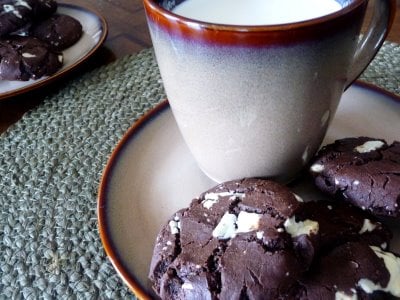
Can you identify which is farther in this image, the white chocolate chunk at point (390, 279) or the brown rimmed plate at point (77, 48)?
the brown rimmed plate at point (77, 48)

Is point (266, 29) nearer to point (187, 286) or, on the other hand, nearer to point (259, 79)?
point (259, 79)

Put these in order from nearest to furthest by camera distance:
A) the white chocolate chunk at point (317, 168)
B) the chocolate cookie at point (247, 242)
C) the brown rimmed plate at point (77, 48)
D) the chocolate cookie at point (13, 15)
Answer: the chocolate cookie at point (247, 242) → the white chocolate chunk at point (317, 168) → the brown rimmed plate at point (77, 48) → the chocolate cookie at point (13, 15)

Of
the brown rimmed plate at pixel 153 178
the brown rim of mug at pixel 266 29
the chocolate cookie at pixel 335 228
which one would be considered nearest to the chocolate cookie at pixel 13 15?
the brown rimmed plate at pixel 153 178

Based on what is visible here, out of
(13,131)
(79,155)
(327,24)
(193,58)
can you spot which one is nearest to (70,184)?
(79,155)

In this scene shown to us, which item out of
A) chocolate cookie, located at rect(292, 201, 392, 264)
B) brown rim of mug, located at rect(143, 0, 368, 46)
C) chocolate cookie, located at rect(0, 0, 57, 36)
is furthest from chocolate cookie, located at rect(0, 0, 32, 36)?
chocolate cookie, located at rect(292, 201, 392, 264)

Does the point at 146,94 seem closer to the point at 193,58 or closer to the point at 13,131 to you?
the point at 13,131

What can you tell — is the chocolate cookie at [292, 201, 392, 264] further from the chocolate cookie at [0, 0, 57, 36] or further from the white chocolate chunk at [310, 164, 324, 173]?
the chocolate cookie at [0, 0, 57, 36]

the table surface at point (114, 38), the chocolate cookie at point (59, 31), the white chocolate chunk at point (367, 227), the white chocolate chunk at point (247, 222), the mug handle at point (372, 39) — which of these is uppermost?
the mug handle at point (372, 39)

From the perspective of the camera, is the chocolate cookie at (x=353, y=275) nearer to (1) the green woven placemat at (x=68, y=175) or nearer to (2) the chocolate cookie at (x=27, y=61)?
(1) the green woven placemat at (x=68, y=175)
